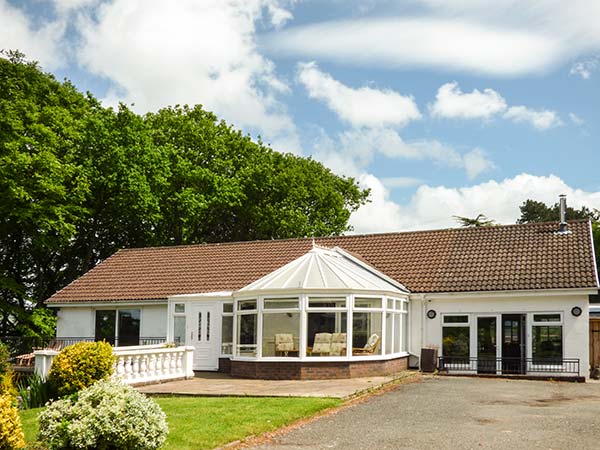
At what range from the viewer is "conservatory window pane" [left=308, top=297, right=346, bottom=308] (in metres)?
22.4

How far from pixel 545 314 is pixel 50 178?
2160 cm

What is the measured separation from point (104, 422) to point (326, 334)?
43.2ft

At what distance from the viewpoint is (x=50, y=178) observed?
1291 inches

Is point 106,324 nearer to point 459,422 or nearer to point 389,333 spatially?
→ point 389,333

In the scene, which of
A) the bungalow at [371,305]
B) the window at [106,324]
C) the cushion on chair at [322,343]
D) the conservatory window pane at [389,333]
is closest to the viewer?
the cushion on chair at [322,343]

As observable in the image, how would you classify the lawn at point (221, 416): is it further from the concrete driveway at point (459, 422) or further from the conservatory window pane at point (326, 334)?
the conservatory window pane at point (326, 334)

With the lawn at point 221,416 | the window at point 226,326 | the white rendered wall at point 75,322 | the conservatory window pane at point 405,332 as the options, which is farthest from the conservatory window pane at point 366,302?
the white rendered wall at point 75,322

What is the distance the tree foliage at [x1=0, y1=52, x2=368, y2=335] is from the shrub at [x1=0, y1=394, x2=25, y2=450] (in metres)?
24.7

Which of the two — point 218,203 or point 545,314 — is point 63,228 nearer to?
point 218,203

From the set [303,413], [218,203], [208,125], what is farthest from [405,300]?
[208,125]

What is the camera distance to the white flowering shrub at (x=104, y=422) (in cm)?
945

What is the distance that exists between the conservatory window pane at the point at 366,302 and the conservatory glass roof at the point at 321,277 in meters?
0.36

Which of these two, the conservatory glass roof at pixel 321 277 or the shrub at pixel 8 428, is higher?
the conservatory glass roof at pixel 321 277

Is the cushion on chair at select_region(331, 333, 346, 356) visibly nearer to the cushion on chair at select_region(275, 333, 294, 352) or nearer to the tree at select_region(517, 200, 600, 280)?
the cushion on chair at select_region(275, 333, 294, 352)
